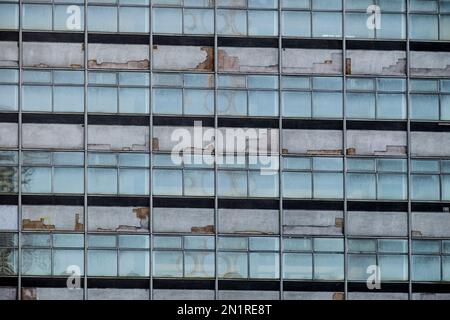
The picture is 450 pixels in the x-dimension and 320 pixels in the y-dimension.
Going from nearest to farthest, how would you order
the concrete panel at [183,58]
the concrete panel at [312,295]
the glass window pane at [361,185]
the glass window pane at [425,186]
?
1. the concrete panel at [312,295]
2. the concrete panel at [183,58]
3. the glass window pane at [361,185]
4. the glass window pane at [425,186]

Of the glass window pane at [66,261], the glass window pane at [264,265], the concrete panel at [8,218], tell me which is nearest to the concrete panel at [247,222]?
the glass window pane at [264,265]

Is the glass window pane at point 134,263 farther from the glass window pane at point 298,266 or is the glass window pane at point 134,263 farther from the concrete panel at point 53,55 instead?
the concrete panel at point 53,55

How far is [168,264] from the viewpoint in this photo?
30.9m

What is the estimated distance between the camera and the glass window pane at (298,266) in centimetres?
3108

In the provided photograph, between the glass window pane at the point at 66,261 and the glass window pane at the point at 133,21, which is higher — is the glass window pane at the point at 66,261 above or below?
below

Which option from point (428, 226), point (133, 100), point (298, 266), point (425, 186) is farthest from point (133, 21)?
point (428, 226)

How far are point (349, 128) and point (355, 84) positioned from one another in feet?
5.54

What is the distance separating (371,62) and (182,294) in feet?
36.5

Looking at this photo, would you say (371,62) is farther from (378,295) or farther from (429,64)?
(378,295)

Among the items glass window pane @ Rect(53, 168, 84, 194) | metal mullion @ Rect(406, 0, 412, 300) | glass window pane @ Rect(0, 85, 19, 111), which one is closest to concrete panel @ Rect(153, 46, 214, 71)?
glass window pane @ Rect(53, 168, 84, 194)

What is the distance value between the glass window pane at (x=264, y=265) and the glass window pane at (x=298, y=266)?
1.21 feet

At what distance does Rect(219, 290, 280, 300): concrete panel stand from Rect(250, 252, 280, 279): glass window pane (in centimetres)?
58

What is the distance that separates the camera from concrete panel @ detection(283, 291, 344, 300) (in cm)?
3097

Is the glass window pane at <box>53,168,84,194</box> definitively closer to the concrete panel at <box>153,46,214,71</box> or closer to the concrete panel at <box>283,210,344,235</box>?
the concrete panel at <box>153,46,214,71</box>
